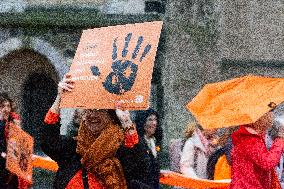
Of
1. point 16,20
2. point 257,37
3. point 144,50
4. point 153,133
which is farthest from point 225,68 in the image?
point 144,50

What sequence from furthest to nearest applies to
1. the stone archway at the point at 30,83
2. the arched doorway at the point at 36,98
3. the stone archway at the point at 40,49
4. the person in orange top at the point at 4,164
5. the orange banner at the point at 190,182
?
1. the arched doorway at the point at 36,98
2. the stone archway at the point at 30,83
3. the stone archway at the point at 40,49
4. the orange banner at the point at 190,182
5. the person in orange top at the point at 4,164

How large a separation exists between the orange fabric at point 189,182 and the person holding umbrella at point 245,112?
4.11 ft

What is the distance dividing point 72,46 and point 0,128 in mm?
5610

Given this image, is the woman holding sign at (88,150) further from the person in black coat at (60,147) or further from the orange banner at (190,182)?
the orange banner at (190,182)

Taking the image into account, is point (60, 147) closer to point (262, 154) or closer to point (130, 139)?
point (130, 139)

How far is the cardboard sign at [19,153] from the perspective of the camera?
600 cm

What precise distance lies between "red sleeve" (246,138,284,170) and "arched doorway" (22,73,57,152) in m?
7.57

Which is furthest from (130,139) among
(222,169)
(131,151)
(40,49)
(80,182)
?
(40,49)

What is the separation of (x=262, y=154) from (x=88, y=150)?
5.02 ft

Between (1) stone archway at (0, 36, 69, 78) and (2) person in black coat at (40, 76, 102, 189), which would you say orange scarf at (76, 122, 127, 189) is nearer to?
(2) person in black coat at (40, 76, 102, 189)

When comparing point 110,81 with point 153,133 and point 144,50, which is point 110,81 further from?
point 153,133

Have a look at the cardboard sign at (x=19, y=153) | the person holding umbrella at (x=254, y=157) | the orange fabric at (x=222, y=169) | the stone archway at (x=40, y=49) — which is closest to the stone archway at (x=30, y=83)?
the stone archway at (x=40, y=49)

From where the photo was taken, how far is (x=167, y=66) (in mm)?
11844

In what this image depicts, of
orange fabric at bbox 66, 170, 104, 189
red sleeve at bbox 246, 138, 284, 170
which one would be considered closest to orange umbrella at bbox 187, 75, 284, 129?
red sleeve at bbox 246, 138, 284, 170
